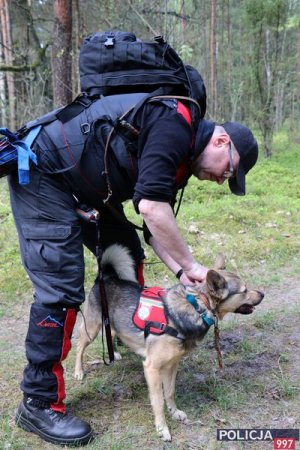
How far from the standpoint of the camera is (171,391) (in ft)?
10.3

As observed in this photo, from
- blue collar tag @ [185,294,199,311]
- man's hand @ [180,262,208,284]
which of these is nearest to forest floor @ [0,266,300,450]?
blue collar tag @ [185,294,199,311]

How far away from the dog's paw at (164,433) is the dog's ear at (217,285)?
91 cm

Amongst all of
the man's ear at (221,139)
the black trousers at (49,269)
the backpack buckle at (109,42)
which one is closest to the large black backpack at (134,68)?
the backpack buckle at (109,42)

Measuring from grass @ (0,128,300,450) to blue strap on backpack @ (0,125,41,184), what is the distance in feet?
5.46

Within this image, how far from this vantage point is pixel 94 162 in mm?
2699

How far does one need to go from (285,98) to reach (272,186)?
2021 centimetres

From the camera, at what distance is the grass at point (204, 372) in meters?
2.93

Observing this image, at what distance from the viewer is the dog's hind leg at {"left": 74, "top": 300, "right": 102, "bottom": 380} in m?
3.46

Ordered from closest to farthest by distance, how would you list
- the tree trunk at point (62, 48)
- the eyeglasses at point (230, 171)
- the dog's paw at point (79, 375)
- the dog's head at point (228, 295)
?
the eyeglasses at point (230, 171), the dog's head at point (228, 295), the dog's paw at point (79, 375), the tree trunk at point (62, 48)

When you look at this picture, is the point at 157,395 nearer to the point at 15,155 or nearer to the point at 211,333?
the point at 211,333

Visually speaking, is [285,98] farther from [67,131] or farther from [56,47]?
[67,131]

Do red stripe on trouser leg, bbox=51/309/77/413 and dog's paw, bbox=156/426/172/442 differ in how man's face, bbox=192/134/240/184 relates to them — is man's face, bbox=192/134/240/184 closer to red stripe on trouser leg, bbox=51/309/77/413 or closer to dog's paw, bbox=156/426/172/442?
red stripe on trouser leg, bbox=51/309/77/413

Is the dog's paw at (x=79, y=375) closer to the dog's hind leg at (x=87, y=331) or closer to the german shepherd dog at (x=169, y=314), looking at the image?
the dog's hind leg at (x=87, y=331)

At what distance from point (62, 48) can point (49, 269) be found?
21.8 feet
